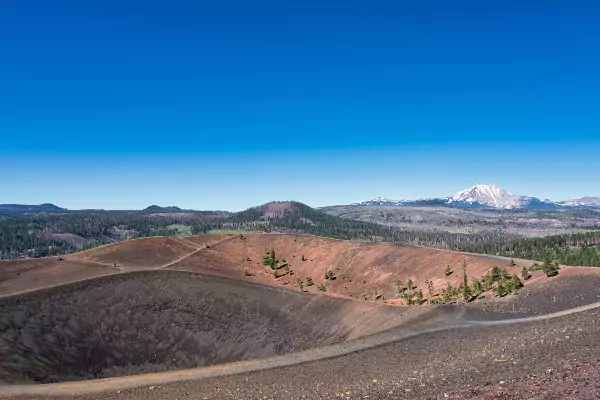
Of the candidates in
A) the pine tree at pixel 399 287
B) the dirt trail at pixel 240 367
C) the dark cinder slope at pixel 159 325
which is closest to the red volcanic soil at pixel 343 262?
the pine tree at pixel 399 287

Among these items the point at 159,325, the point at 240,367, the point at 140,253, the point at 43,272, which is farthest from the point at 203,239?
the point at 240,367

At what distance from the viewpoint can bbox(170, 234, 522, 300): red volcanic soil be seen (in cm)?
9419

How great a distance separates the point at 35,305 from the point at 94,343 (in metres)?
14.4

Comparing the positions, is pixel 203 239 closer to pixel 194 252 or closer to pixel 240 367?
pixel 194 252

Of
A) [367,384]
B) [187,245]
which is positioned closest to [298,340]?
[367,384]

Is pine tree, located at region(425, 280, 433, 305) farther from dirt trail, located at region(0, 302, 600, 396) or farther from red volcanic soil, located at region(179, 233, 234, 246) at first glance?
red volcanic soil, located at region(179, 233, 234, 246)

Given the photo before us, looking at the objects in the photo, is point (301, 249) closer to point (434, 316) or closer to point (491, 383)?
point (434, 316)

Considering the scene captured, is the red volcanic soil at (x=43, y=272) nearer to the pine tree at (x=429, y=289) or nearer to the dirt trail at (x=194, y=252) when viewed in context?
the dirt trail at (x=194, y=252)

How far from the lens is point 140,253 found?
120625 millimetres

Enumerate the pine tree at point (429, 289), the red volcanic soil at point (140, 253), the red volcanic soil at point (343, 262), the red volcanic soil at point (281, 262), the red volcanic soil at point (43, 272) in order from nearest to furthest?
1. the pine tree at point (429, 289)
2. the red volcanic soil at point (43, 272)
3. the red volcanic soil at point (343, 262)
4. the red volcanic soil at point (281, 262)
5. the red volcanic soil at point (140, 253)

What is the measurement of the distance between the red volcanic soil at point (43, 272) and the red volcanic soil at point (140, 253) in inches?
235

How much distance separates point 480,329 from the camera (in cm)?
4256

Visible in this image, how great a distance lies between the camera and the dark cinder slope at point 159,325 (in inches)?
2322

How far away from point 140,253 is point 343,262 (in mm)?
55943
